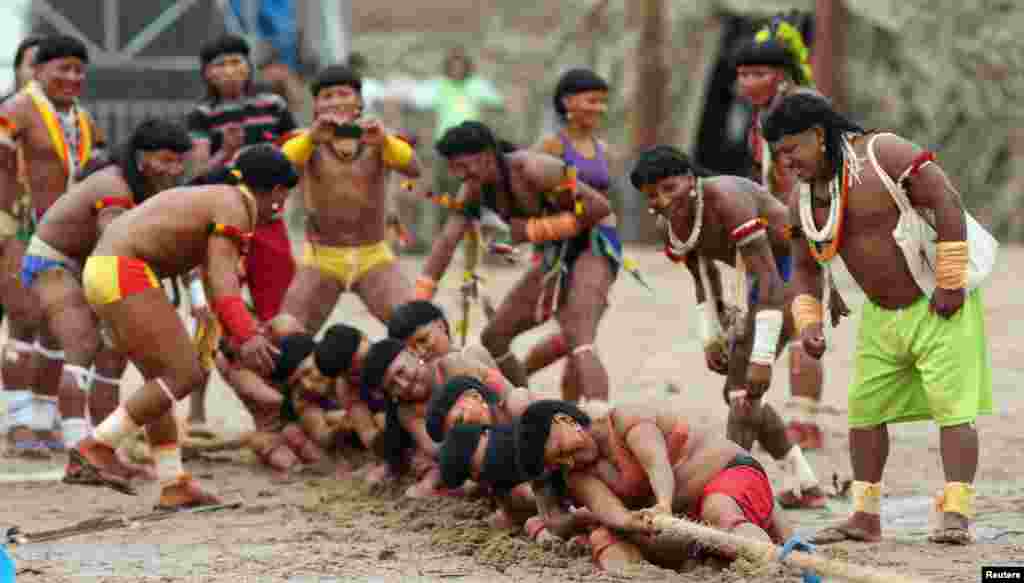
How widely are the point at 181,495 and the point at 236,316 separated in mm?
814

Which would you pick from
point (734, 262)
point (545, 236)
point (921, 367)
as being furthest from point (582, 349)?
point (921, 367)

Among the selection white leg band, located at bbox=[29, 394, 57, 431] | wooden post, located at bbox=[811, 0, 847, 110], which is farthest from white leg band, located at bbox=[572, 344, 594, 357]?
wooden post, located at bbox=[811, 0, 847, 110]

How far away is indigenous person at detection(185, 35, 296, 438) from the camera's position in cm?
952

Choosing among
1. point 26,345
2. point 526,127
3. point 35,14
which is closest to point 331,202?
point 26,345

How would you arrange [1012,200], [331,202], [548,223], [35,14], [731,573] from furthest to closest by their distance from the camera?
[1012,200] < [35,14] < [331,202] < [548,223] < [731,573]

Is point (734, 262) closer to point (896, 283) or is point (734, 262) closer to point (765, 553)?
point (896, 283)

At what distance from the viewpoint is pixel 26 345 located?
30.6 feet

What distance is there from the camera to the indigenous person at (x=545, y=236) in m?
8.64

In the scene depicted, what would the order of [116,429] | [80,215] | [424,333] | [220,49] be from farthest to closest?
[220,49] → [80,215] → [424,333] → [116,429]

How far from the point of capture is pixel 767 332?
295 inches

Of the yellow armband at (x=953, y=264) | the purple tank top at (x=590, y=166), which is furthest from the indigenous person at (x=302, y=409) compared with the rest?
the yellow armband at (x=953, y=264)

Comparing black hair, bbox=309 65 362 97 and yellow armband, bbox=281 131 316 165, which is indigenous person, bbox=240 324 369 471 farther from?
black hair, bbox=309 65 362 97

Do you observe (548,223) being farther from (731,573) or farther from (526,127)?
(526,127)

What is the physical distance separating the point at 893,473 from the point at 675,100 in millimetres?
12176
